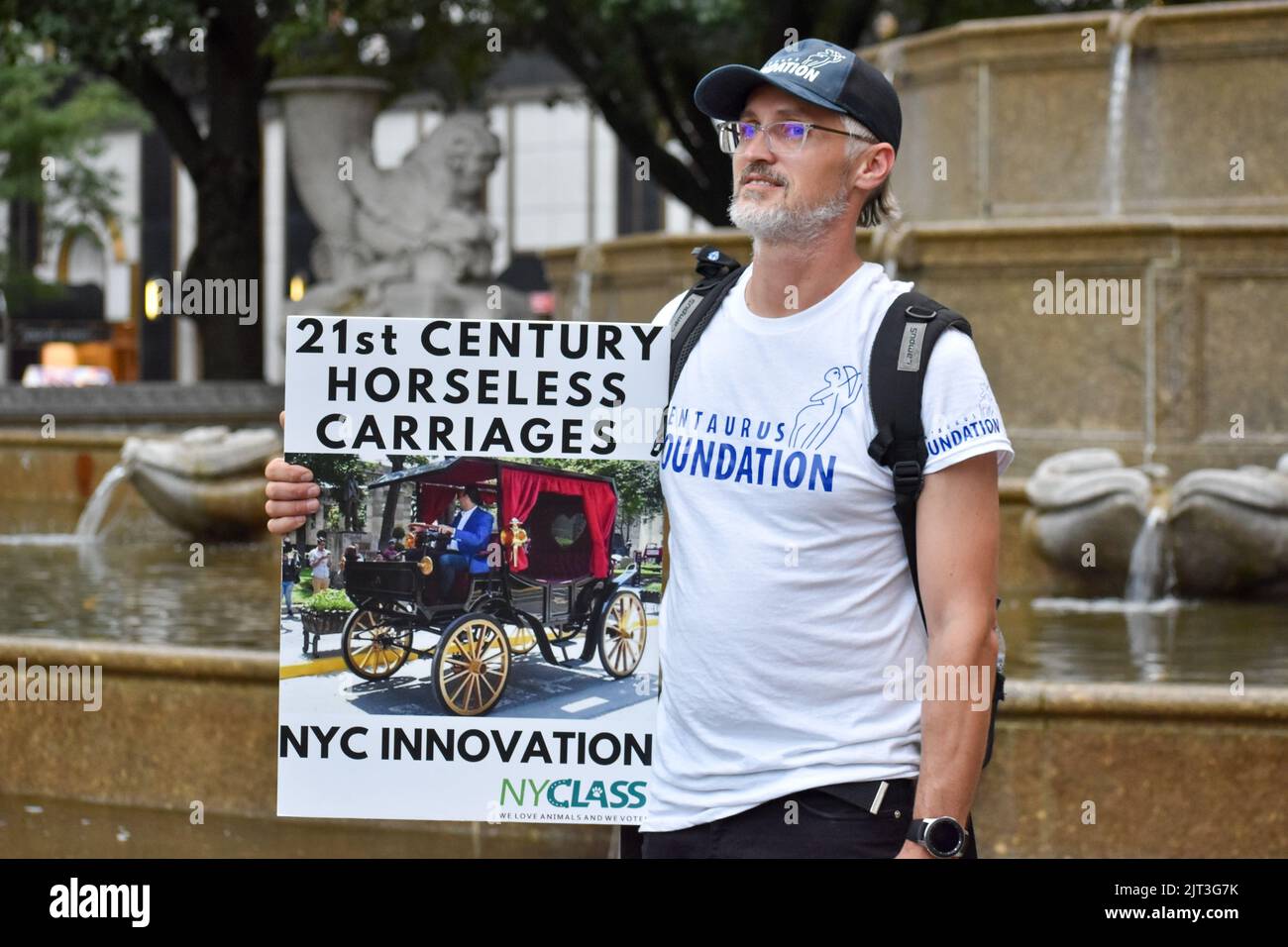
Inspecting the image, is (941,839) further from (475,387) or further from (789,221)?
(475,387)

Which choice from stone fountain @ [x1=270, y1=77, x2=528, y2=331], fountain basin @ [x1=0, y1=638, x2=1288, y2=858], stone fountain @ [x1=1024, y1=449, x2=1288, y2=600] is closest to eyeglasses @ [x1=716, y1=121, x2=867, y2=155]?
fountain basin @ [x1=0, y1=638, x2=1288, y2=858]

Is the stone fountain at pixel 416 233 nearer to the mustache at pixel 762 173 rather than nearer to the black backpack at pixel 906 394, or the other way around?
the mustache at pixel 762 173

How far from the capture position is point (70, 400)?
2019 centimetres

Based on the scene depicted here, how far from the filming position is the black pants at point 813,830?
2768mm

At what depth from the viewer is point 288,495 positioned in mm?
3062

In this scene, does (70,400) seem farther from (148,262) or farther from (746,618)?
(148,262)

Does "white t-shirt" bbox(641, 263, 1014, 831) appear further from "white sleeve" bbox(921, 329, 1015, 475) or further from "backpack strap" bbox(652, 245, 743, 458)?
"backpack strap" bbox(652, 245, 743, 458)

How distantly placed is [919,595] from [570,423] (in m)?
0.65

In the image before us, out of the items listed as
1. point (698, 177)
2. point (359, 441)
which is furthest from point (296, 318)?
point (698, 177)

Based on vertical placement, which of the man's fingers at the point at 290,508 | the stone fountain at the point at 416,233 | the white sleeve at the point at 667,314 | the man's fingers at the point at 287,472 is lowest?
the man's fingers at the point at 290,508

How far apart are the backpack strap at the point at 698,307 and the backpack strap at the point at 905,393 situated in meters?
0.31

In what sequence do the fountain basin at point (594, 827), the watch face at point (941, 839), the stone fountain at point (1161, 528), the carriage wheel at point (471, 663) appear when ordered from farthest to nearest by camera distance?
the stone fountain at point (1161, 528) → the fountain basin at point (594, 827) → the carriage wheel at point (471, 663) → the watch face at point (941, 839)

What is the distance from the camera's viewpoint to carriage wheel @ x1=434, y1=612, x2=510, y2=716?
310 centimetres

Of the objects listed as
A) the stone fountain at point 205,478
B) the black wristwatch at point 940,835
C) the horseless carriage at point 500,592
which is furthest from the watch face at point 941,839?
the stone fountain at point 205,478
